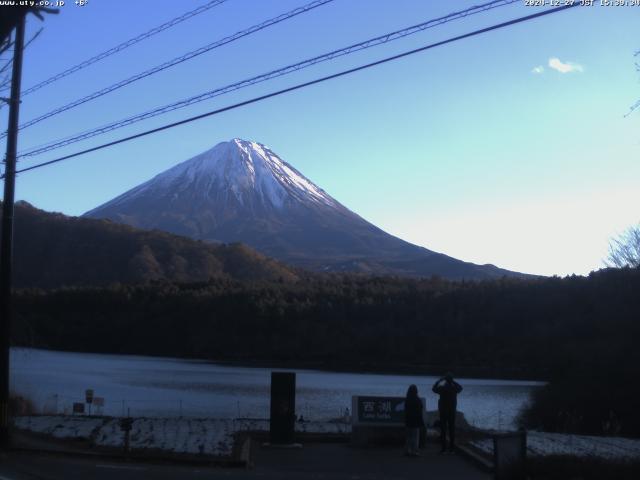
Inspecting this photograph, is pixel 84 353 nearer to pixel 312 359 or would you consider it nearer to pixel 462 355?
pixel 312 359

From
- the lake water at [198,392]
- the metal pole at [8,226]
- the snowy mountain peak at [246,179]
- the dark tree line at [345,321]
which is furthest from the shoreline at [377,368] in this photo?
the snowy mountain peak at [246,179]

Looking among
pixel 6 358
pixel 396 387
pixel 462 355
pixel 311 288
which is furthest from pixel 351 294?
pixel 6 358

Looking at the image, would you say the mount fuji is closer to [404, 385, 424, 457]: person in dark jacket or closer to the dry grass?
the dry grass

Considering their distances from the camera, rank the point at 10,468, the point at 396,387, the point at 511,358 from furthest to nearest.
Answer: the point at 511,358 < the point at 396,387 < the point at 10,468

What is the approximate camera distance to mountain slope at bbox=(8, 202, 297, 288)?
379ft

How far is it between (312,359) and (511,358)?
59.8 feet

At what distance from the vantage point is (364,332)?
76688 mm

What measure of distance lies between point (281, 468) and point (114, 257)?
10868cm

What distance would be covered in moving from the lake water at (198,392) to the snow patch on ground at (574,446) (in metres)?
9.39

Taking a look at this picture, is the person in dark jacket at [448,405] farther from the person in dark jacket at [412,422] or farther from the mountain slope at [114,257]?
the mountain slope at [114,257]

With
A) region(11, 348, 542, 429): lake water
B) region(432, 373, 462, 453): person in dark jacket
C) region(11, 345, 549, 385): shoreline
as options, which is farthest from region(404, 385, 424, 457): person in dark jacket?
region(11, 345, 549, 385): shoreline

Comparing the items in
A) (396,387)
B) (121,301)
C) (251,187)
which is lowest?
(396,387)

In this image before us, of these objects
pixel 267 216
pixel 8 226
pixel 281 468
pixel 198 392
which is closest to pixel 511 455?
pixel 281 468

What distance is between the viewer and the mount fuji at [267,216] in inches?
6811
